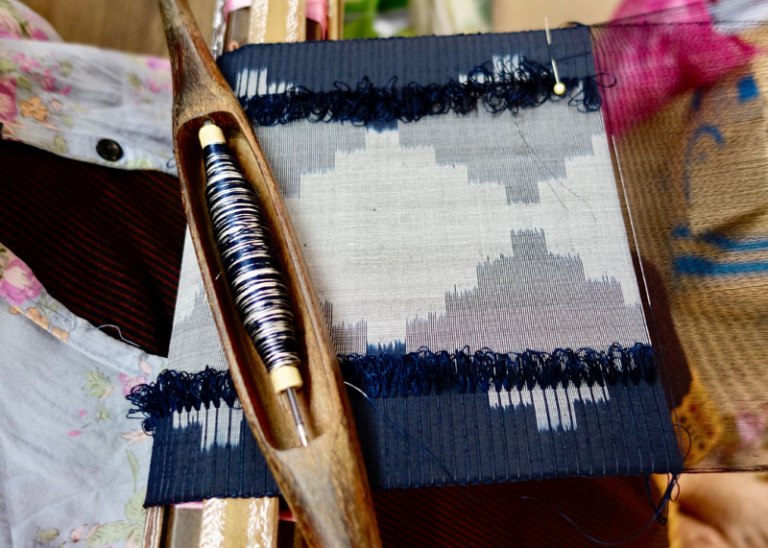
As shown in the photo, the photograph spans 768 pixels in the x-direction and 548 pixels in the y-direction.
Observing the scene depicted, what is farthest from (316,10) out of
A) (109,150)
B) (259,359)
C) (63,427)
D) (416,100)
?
(63,427)

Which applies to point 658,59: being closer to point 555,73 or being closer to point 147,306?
point 555,73

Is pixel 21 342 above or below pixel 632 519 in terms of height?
above

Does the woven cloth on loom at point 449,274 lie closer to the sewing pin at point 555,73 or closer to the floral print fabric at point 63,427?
the sewing pin at point 555,73

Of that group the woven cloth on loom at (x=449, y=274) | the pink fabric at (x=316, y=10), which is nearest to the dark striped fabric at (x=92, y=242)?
the woven cloth on loom at (x=449, y=274)

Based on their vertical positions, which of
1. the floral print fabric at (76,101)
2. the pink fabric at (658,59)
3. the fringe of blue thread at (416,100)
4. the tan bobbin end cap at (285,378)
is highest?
the floral print fabric at (76,101)

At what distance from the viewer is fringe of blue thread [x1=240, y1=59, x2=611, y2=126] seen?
627 millimetres

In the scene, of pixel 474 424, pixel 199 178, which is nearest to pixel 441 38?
pixel 199 178

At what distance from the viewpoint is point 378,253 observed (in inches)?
22.4

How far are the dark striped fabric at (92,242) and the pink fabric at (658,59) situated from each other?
23.1 inches

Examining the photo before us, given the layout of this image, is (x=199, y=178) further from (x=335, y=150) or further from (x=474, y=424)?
(x=474, y=424)

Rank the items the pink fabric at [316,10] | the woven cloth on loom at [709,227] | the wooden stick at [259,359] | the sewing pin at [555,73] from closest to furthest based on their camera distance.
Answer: the wooden stick at [259,359] < the woven cloth on loom at [709,227] < the sewing pin at [555,73] < the pink fabric at [316,10]

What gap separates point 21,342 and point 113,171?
28 cm

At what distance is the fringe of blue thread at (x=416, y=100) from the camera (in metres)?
0.63

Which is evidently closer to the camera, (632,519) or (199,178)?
(199,178)
